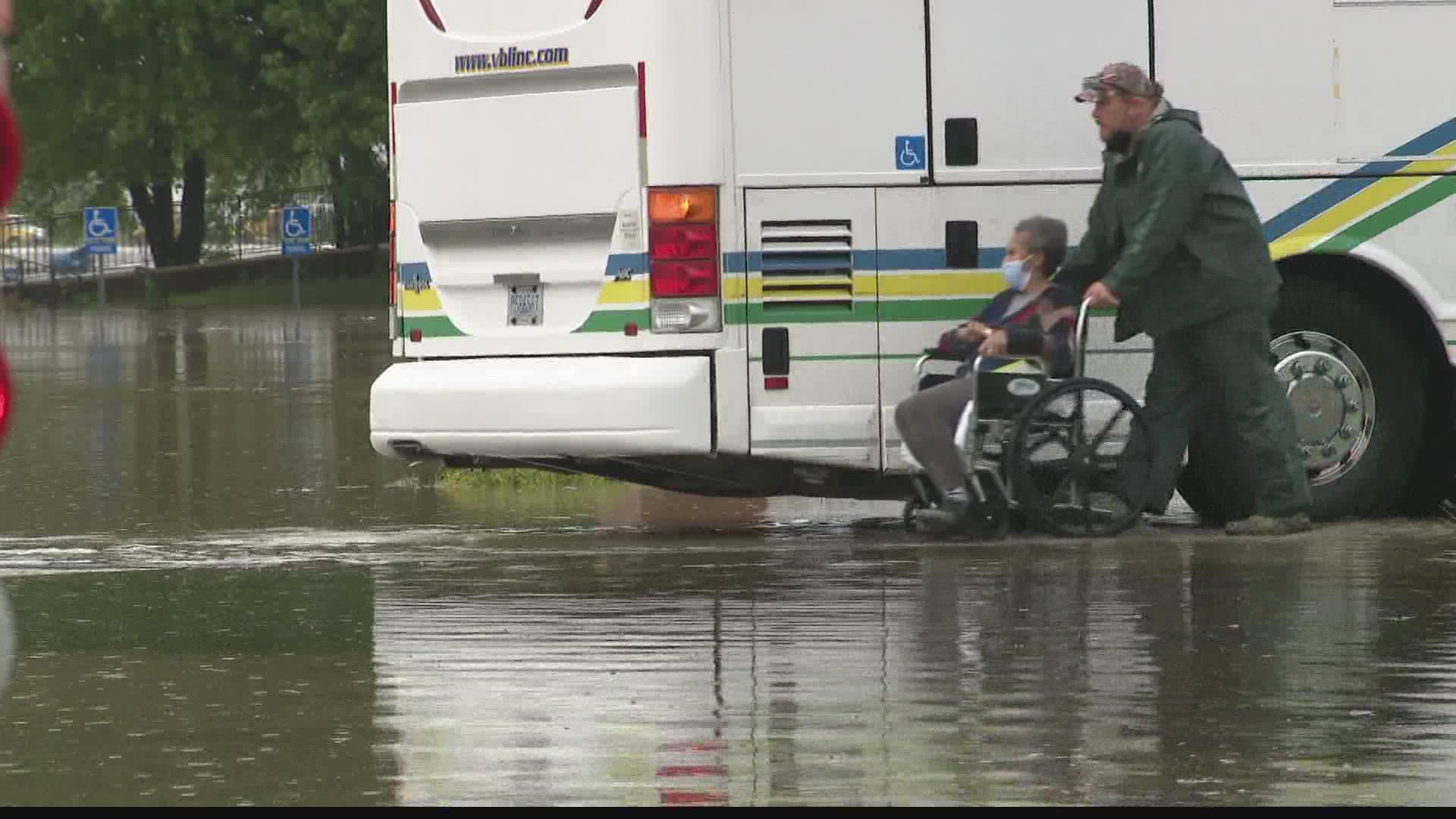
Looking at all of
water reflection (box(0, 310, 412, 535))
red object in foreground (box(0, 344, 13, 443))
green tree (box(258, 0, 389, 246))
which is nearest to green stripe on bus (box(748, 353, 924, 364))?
water reflection (box(0, 310, 412, 535))

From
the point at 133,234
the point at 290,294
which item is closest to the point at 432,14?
the point at 290,294

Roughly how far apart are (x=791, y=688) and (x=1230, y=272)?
12.4 ft

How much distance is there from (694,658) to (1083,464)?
3.02 metres

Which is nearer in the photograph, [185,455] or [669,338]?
[669,338]

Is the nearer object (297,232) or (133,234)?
(297,232)

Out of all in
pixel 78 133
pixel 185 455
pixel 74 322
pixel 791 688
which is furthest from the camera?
pixel 78 133

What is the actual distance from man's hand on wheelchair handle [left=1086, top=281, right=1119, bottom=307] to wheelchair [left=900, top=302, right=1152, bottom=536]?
0.07m

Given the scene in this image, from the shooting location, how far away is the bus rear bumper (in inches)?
419

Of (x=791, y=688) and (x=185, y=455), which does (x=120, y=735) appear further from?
(x=185, y=455)

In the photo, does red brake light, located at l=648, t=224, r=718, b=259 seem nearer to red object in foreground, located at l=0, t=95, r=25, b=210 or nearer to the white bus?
the white bus

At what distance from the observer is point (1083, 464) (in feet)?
35.3

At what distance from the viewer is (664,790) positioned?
6.32 meters

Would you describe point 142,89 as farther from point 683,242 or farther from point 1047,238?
point 1047,238

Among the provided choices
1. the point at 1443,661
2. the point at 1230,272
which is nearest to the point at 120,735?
the point at 1443,661
